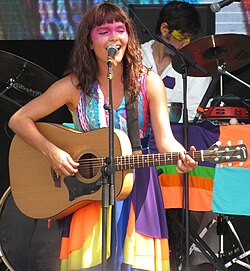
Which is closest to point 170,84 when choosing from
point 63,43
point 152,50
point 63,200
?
point 152,50

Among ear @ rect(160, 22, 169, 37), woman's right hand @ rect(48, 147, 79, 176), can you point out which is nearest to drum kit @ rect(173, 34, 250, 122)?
ear @ rect(160, 22, 169, 37)

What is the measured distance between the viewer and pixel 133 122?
3324 millimetres

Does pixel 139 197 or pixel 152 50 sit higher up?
pixel 152 50

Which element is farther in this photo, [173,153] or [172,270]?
[172,270]

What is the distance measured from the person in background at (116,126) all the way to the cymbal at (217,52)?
0.68 m

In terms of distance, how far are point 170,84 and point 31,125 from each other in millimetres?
1692

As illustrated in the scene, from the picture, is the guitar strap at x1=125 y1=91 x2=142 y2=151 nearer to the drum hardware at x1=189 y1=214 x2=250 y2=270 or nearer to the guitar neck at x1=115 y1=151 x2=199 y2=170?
the guitar neck at x1=115 y1=151 x2=199 y2=170

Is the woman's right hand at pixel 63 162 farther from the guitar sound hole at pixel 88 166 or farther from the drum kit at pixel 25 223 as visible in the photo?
the drum kit at pixel 25 223

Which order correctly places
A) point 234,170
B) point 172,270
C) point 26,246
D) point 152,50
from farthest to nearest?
1. point 152,50
2. point 26,246
3. point 172,270
4. point 234,170

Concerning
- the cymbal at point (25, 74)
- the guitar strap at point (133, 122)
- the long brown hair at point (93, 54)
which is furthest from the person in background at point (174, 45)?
the guitar strap at point (133, 122)

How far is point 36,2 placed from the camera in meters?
5.48

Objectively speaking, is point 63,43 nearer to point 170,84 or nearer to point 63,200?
point 170,84

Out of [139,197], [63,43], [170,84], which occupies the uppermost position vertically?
[63,43]

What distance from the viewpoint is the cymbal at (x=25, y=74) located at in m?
4.36
